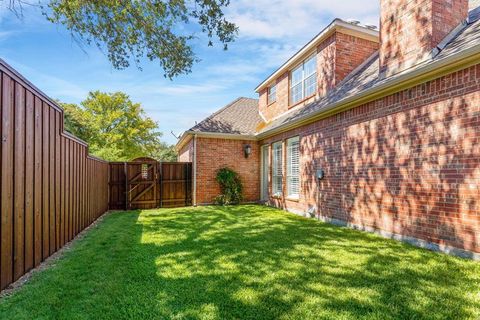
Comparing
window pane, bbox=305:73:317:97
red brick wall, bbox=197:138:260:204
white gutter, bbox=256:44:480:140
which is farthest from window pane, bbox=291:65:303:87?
white gutter, bbox=256:44:480:140

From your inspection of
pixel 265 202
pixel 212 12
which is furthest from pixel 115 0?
pixel 265 202

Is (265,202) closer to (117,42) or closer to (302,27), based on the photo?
(302,27)

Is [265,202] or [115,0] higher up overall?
[115,0]

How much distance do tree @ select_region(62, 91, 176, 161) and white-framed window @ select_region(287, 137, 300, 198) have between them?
19.4 m

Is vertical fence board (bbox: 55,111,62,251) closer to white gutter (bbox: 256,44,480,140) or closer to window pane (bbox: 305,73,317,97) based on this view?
white gutter (bbox: 256,44,480,140)

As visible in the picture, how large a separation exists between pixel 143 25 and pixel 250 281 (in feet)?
20.5

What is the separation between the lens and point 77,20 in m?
6.48

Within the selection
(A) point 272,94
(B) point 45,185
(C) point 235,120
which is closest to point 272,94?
(A) point 272,94

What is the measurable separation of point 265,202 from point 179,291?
888 centimetres

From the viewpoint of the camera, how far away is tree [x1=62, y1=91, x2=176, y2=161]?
2578 cm

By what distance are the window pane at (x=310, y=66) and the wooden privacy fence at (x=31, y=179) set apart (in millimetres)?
7911

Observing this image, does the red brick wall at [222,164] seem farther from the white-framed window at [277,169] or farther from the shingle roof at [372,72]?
the shingle roof at [372,72]

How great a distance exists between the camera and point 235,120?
13086 mm

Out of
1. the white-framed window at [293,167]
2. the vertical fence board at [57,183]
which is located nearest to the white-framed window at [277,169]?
the white-framed window at [293,167]
